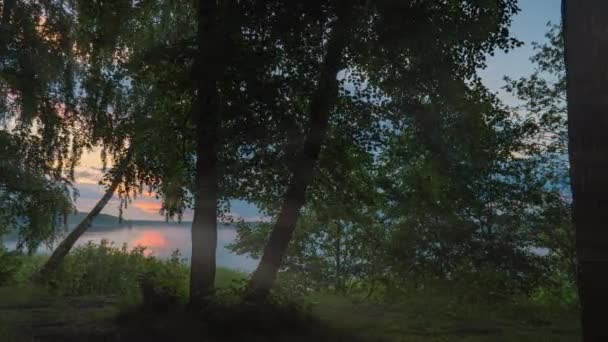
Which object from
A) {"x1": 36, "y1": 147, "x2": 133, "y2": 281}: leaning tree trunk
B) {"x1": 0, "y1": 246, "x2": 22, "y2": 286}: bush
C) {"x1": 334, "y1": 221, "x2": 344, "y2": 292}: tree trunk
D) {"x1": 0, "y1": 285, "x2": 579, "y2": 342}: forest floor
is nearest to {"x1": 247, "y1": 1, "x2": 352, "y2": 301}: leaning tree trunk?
{"x1": 0, "y1": 285, "x2": 579, "y2": 342}: forest floor

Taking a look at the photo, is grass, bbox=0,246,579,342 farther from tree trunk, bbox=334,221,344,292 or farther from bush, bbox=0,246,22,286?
tree trunk, bbox=334,221,344,292

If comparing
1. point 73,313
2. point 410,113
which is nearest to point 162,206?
point 73,313

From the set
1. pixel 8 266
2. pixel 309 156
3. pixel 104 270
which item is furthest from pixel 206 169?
pixel 8 266

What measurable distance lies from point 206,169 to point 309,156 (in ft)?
6.47

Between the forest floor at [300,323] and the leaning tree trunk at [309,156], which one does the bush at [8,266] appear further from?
the leaning tree trunk at [309,156]

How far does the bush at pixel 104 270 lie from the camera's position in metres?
15.4

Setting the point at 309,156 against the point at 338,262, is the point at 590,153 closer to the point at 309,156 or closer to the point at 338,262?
the point at 309,156

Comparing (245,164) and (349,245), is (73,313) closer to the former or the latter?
(245,164)

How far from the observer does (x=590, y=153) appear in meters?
4.89

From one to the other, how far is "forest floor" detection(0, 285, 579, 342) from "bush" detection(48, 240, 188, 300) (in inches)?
80.5

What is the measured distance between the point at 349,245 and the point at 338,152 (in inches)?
347

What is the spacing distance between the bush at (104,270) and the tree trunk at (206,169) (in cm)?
339

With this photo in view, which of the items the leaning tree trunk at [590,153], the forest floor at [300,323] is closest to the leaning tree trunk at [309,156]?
the forest floor at [300,323]

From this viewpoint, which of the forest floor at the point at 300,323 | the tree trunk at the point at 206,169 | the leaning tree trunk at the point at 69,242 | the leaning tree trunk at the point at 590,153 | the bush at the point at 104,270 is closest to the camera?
the leaning tree trunk at the point at 590,153
